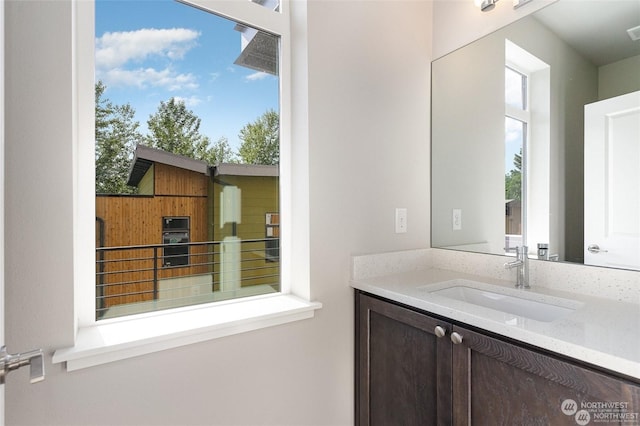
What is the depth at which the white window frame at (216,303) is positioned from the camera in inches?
39.3

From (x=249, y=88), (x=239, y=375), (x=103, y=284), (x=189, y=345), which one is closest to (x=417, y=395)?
(x=239, y=375)

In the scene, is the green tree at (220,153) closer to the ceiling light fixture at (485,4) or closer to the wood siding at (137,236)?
the wood siding at (137,236)

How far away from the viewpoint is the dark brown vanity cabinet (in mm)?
779

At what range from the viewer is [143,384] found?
1.02 metres

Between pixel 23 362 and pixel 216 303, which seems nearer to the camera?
pixel 23 362

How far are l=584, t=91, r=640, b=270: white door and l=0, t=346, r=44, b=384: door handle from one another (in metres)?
1.71

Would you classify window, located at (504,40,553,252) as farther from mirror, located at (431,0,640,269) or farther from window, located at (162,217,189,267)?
window, located at (162,217,189,267)

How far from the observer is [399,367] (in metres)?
1.26

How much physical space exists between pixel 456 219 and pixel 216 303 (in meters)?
1.28

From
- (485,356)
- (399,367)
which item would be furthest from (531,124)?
(399,367)

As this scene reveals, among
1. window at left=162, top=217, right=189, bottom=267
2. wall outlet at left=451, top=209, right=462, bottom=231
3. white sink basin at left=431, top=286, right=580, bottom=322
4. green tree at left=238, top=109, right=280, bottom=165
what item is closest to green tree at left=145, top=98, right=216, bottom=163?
green tree at left=238, top=109, right=280, bottom=165

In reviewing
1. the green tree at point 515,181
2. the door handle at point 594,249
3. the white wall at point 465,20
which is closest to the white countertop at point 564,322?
the door handle at point 594,249

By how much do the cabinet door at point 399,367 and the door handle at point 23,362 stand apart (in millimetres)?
1071

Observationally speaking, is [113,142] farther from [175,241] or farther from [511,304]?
[511,304]
